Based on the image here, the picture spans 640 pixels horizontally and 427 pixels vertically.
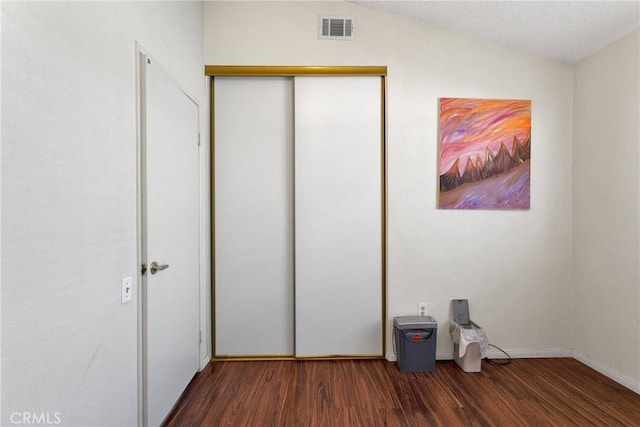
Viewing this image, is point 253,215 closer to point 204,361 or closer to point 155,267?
point 155,267

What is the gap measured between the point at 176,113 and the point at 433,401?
2.45 meters

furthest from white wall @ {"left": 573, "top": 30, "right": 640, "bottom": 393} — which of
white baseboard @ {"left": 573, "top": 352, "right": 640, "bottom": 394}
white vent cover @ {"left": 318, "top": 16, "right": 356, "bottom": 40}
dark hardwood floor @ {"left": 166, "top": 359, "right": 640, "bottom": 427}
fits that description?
white vent cover @ {"left": 318, "top": 16, "right": 356, "bottom": 40}

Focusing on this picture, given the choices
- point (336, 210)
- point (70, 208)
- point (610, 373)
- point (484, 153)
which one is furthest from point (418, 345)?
point (70, 208)

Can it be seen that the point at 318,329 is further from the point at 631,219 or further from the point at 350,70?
the point at 631,219

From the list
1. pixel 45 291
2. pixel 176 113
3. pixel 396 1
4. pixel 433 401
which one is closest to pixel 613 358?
pixel 433 401

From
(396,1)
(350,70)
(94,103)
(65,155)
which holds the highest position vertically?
(396,1)

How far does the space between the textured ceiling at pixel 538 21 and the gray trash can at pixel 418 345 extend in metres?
2.30

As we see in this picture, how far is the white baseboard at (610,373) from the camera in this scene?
1983 millimetres

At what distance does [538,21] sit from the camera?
2086 mm

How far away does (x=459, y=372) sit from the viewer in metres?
2.24

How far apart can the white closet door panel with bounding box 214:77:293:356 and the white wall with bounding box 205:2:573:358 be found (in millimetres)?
340

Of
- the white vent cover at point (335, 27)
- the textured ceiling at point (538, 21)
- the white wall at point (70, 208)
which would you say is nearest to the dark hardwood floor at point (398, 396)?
the white wall at point (70, 208)

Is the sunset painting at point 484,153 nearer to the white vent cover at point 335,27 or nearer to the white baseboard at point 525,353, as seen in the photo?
the white vent cover at point 335,27

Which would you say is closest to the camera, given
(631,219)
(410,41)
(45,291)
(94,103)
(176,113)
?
(45,291)
